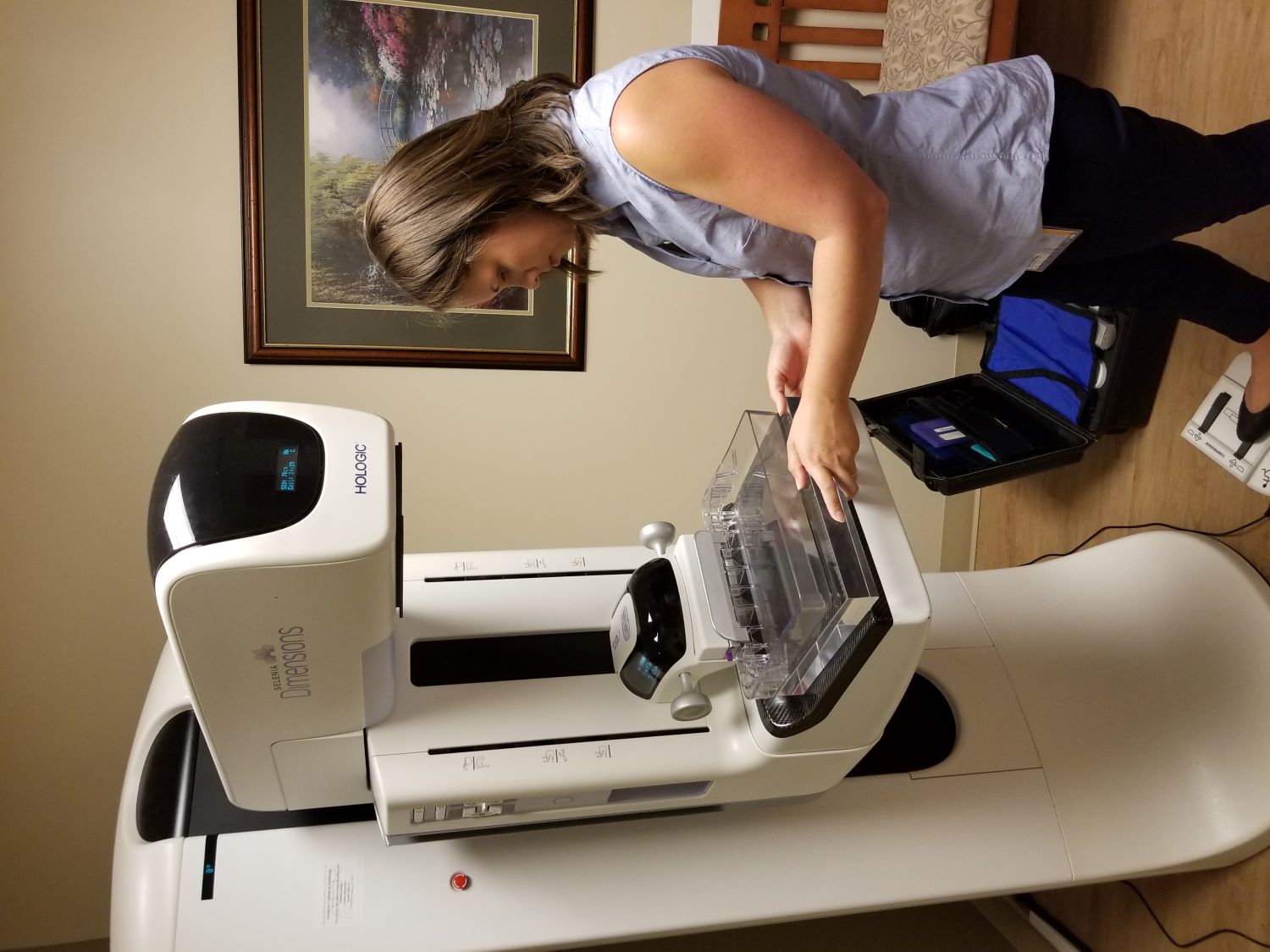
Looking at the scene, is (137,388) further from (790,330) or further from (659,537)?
(790,330)

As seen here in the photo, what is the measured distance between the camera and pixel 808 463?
3.10 feet

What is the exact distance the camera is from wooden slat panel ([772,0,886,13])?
2.00 meters

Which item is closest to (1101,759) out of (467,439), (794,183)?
(794,183)

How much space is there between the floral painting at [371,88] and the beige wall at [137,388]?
0.51ft

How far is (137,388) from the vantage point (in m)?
1.87

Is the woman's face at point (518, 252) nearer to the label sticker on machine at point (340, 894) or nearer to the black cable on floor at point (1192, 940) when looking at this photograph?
the label sticker on machine at point (340, 894)

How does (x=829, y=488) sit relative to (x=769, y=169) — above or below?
below

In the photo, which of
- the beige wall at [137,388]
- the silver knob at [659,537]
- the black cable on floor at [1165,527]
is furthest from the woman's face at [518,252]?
the black cable on floor at [1165,527]

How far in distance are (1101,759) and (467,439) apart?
4.46ft

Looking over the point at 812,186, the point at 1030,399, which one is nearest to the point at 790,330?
the point at 812,186

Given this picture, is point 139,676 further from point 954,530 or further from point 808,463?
point 954,530

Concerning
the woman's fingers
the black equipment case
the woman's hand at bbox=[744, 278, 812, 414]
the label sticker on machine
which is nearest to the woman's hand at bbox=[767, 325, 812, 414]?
the woman's hand at bbox=[744, 278, 812, 414]

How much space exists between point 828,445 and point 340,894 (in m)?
0.75

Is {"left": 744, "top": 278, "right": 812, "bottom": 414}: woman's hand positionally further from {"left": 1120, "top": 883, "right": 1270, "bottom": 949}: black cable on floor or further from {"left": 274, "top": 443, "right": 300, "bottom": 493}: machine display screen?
{"left": 1120, "top": 883, "right": 1270, "bottom": 949}: black cable on floor
